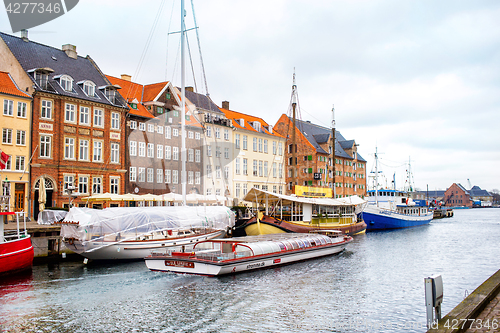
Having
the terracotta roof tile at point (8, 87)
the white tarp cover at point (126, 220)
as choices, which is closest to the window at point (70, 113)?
the terracotta roof tile at point (8, 87)

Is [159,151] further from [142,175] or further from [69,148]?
[69,148]

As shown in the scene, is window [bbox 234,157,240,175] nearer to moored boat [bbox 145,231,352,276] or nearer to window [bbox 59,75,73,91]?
window [bbox 59,75,73,91]

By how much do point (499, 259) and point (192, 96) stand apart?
1772 inches

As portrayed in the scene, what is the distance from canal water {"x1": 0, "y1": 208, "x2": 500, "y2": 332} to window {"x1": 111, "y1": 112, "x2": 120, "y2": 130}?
896 inches

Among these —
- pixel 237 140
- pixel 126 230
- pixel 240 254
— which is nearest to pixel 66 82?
pixel 126 230

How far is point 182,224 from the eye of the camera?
32.4 metres

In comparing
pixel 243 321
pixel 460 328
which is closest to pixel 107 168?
pixel 243 321

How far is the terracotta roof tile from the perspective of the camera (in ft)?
133

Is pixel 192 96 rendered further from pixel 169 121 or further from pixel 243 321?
pixel 243 321

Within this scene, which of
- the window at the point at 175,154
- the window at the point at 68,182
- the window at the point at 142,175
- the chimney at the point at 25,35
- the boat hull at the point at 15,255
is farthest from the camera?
the window at the point at 175,154

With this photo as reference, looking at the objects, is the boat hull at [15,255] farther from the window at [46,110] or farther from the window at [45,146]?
the window at [46,110]

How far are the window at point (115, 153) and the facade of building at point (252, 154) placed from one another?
20.3 m

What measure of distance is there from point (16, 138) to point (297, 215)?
2887 cm

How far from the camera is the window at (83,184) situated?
45.2 meters
